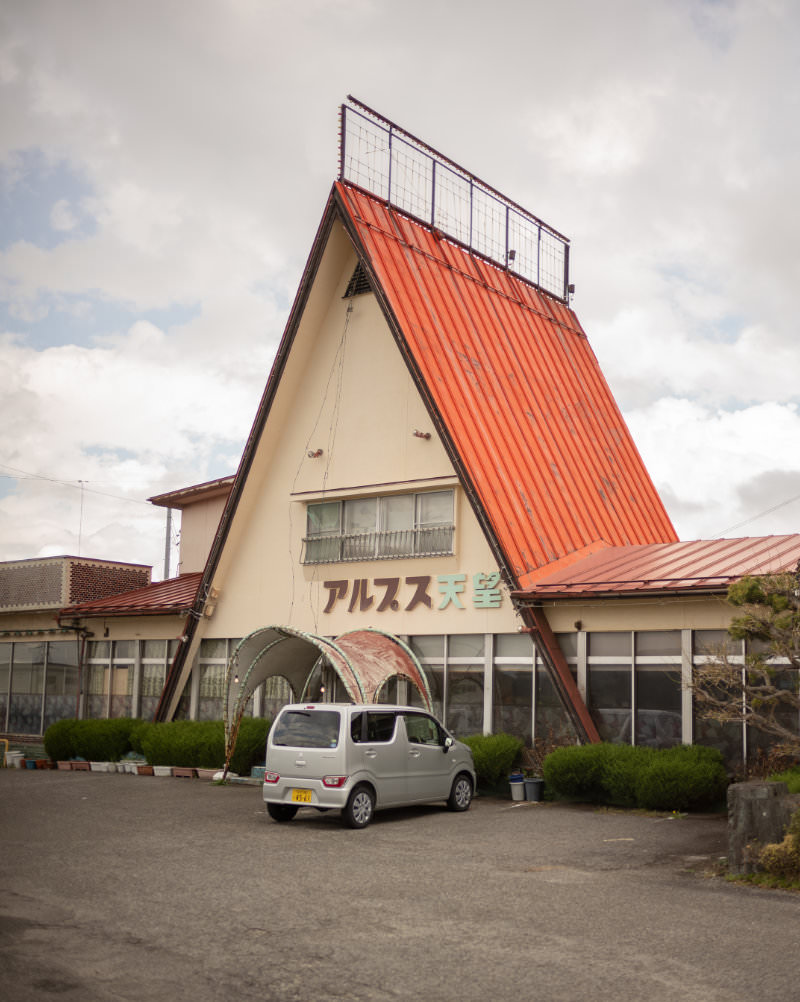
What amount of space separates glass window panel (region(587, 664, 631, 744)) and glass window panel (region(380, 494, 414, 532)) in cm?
508

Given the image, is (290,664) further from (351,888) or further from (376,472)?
(351,888)

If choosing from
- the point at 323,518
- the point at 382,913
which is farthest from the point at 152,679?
the point at 382,913

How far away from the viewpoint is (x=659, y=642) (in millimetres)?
17859

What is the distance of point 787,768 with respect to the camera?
15.8 m

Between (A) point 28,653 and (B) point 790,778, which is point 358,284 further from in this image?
(A) point 28,653

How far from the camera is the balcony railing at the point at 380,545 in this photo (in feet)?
68.0

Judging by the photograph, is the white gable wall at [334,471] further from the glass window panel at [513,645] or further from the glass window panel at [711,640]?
the glass window panel at [711,640]


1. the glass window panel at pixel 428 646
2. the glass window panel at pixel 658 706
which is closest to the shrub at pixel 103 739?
the glass window panel at pixel 428 646

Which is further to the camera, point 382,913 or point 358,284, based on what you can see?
point 358,284

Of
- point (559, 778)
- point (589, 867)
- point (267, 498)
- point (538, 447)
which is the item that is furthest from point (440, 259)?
point (589, 867)

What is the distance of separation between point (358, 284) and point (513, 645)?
8748mm

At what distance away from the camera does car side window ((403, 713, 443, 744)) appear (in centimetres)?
1586

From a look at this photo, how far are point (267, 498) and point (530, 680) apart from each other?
778cm

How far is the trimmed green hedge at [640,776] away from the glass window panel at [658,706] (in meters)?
0.42
